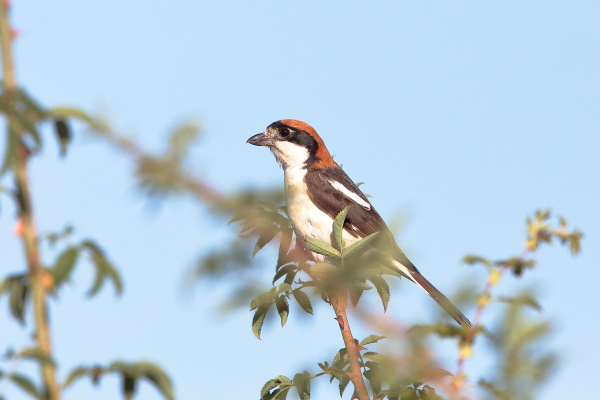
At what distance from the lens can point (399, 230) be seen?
72.0 inches

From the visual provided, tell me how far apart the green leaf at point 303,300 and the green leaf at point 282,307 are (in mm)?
109

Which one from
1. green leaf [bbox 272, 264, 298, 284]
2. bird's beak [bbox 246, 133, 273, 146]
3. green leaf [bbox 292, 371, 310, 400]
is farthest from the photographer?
bird's beak [bbox 246, 133, 273, 146]

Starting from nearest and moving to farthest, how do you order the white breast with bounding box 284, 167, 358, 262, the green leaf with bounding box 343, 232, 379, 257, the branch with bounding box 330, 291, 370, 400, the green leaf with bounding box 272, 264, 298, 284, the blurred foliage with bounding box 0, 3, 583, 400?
the blurred foliage with bounding box 0, 3, 583, 400
the green leaf with bounding box 343, 232, 379, 257
the branch with bounding box 330, 291, 370, 400
the green leaf with bounding box 272, 264, 298, 284
the white breast with bounding box 284, 167, 358, 262

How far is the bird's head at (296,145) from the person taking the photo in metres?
8.66

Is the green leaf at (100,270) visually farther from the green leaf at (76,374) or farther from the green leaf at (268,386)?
the green leaf at (268,386)

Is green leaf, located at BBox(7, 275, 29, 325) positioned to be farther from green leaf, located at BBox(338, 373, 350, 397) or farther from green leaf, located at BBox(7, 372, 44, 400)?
green leaf, located at BBox(338, 373, 350, 397)

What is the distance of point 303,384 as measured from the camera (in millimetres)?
3291

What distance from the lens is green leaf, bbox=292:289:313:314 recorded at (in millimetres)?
3840

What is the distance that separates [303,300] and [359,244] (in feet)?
3.50

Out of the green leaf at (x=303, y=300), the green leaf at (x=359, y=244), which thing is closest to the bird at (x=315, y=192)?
the green leaf at (x=303, y=300)

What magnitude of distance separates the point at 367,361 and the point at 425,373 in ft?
6.89

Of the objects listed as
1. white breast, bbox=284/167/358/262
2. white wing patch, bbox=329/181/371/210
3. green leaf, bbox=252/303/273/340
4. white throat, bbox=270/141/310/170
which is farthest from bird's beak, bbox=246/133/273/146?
green leaf, bbox=252/303/273/340

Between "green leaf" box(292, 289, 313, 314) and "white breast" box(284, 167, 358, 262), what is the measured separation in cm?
315

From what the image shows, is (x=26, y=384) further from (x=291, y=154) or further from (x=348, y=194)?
(x=291, y=154)
